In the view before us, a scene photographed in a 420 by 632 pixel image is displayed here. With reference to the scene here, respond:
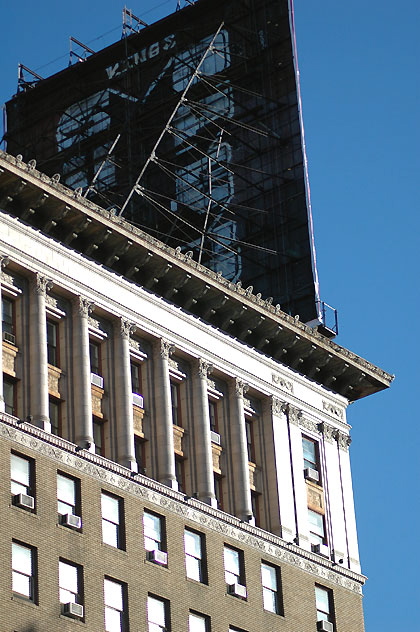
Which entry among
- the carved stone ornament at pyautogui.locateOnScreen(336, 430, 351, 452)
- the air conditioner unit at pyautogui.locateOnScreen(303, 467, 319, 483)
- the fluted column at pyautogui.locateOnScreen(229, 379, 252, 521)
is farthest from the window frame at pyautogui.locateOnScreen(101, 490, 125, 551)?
the carved stone ornament at pyautogui.locateOnScreen(336, 430, 351, 452)

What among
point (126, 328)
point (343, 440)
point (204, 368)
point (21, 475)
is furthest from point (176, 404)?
point (21, 475)

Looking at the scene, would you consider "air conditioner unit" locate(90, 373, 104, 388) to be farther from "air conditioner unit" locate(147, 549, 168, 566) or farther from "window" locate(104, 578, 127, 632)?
"window" locate(104, 578, 127, 632)

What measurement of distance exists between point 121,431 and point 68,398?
2.42 m

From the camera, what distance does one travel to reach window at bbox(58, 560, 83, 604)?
5797 cm

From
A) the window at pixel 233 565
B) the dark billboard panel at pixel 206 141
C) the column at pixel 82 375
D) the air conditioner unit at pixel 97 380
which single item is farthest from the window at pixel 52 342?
the dark billboard panel at pixel 206 141

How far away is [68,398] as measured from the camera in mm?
62469

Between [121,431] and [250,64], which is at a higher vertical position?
[250,64]

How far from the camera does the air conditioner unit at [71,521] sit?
58906 mm

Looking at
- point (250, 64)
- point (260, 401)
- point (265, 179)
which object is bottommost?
point (260, 401)

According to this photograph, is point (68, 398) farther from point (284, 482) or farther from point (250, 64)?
point (250, 64)

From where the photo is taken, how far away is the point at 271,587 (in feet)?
220

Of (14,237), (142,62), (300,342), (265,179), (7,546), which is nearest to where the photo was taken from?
(7,546)

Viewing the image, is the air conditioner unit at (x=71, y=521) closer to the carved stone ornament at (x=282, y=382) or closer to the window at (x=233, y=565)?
the window at (x=233, y=565)

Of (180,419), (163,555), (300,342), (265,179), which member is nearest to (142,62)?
(265,179)
